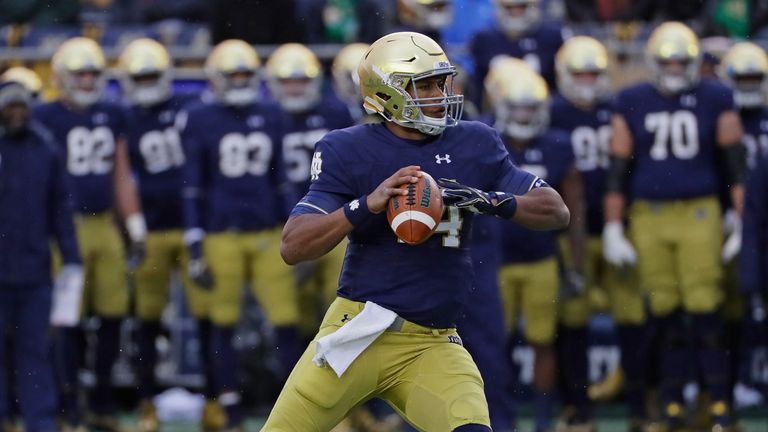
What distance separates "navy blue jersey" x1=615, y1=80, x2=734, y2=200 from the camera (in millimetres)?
9406

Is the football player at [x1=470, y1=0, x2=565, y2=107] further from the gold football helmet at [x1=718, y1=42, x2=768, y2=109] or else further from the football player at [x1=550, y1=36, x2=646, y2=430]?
the gold football helmet at [x1=718, y1=42, x2=768, y2=109]

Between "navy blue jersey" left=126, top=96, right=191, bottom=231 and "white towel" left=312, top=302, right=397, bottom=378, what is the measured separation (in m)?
4.69

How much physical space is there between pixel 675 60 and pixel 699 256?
1.07 metres

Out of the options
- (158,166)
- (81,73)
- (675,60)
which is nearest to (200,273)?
(158,166)

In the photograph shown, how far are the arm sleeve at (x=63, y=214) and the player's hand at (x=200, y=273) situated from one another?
0.78 m

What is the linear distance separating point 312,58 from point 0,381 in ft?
8.73

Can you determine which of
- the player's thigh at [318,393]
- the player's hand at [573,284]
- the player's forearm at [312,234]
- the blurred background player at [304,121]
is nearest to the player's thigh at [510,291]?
the player's hand at [573,284]

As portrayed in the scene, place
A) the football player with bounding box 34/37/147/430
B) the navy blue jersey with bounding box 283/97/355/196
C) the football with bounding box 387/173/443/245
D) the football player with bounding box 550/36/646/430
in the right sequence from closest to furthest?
the football with bounding box 387/173/443/245, the football player with bounding box 550/36/646/430, the football player with bounding box 34/37/147/430, the navy blue jersey with bounding box 283/97/355/196

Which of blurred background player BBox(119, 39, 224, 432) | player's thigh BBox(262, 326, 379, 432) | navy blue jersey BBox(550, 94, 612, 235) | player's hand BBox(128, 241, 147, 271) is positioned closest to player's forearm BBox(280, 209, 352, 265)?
player's thigh BBox(262, 326, 379, 432)

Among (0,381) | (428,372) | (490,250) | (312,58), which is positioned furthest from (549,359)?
(428,372)

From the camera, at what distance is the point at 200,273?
374 inches

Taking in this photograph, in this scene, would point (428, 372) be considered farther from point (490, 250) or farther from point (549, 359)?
point (549, 359)

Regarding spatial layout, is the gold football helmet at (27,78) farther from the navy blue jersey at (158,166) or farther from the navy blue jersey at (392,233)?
the navy blue jersey at (392,233)

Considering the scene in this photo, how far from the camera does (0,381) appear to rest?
29.2 ft
